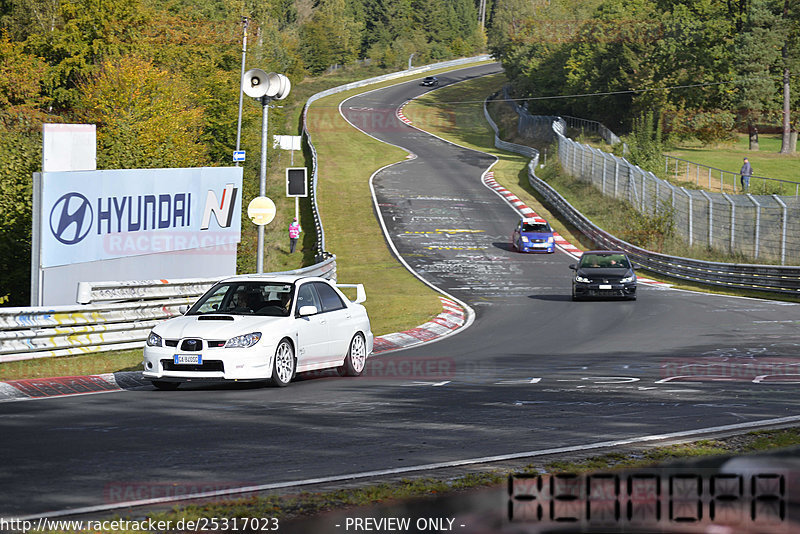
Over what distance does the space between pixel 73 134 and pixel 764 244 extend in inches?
1079

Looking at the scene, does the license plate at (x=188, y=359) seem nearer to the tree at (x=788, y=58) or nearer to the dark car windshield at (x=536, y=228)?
the dark car windshield at (x=536, y=228)

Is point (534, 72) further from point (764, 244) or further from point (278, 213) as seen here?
point (764, 244)

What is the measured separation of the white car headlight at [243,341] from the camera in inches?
499

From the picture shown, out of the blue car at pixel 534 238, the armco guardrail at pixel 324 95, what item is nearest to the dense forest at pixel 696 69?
the armco guardrail at pixel 324 95

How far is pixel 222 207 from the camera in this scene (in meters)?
22.6

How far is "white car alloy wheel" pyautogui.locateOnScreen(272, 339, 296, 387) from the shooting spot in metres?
13.1

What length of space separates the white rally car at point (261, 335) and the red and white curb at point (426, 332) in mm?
4383

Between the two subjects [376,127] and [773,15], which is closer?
[773,15]

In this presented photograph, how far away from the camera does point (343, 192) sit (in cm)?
6222

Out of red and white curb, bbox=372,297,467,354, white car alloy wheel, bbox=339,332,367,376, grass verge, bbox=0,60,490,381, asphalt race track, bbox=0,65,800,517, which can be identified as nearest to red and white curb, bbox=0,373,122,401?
grass verge, bbox=0,60,490,381

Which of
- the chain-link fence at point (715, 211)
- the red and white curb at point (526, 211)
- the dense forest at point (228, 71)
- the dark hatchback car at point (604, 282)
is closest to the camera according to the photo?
the dark hatchback car at point (604, 282)

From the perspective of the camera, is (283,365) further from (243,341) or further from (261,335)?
(243,341)

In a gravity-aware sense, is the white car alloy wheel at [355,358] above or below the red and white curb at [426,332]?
above

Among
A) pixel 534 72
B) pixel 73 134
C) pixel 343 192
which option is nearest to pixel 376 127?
pixel 534 72
